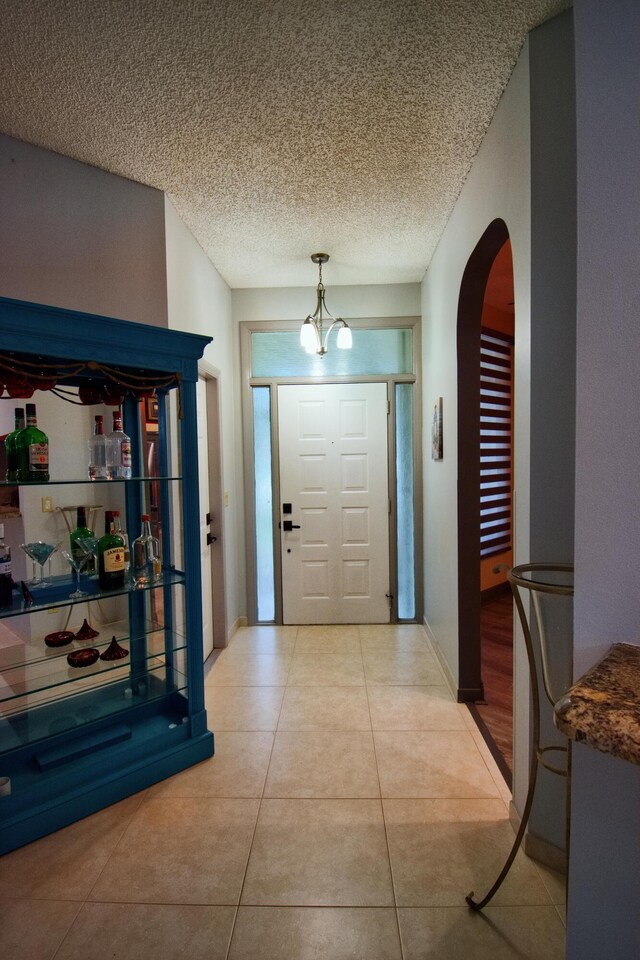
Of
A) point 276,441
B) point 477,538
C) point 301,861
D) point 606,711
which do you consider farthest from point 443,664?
point 606,711

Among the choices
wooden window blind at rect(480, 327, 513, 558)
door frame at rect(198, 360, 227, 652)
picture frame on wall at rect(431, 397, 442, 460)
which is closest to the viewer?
picture frame on wall at rect(431, 397, 442, 460)

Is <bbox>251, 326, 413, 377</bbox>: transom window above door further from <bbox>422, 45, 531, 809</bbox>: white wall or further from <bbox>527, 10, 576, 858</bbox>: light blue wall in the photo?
<bbox>527, 10, 576, 858</bbox>: light blue wall

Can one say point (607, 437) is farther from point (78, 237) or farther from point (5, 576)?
point (78, 237)

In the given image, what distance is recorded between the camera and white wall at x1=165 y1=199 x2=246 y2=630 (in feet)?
9.21

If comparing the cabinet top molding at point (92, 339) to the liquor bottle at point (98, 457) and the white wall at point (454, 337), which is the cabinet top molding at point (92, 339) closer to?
the liquor bottle at point (98, 457)

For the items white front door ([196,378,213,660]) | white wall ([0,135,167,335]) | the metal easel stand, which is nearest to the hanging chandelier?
white front door ([196,378,213,660])

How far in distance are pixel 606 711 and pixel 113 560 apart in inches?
76.5

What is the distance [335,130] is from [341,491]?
259 cm

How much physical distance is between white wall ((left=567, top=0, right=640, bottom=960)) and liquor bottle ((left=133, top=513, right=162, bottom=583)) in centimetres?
192

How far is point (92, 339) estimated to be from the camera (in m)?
1.93

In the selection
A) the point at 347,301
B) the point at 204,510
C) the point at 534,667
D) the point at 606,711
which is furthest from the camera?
the point at 347,301

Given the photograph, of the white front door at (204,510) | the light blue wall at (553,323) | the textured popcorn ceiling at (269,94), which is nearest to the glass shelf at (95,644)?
the white front door at (204,510)

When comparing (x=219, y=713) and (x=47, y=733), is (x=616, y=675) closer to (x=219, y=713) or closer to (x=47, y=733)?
(x=47, y=733)

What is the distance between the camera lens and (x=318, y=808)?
196cm
